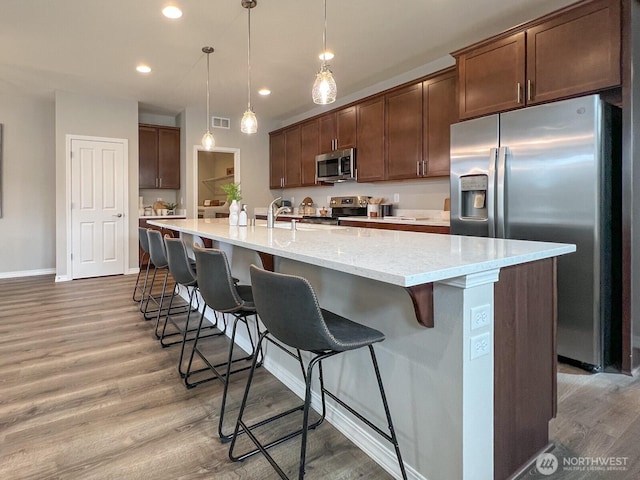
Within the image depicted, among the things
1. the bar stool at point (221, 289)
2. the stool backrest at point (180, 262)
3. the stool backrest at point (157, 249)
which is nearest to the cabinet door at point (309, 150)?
the stool backrest at point (157, 249)

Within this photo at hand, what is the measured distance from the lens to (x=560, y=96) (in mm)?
2559

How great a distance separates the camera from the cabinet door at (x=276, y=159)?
258 inches

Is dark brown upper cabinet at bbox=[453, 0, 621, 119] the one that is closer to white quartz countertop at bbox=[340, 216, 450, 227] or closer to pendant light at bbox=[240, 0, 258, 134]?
white quartz countertop at bbox=[340, 216, 450, 227]

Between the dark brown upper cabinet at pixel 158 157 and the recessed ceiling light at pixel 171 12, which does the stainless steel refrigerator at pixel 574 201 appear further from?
the dark brown upper cabinet at pixel 158 157

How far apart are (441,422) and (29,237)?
6.64 m

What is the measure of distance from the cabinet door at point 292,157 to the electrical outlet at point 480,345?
506cm

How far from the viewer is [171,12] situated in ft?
10.0

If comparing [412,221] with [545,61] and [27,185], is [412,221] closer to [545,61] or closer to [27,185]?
[545,61]

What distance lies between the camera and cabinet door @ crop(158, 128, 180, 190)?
621 cm

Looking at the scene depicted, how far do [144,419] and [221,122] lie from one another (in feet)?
17.7

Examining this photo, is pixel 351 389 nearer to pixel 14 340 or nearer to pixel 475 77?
pixel 475 77

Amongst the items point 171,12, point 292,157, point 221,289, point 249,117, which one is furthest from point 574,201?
point 292,157

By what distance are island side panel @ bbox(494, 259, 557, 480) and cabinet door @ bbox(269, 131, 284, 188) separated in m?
5.42

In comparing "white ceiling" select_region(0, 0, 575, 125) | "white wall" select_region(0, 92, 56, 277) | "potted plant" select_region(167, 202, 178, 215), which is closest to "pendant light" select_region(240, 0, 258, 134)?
"white ceiling" select_region(0, 0, 575, 125)
